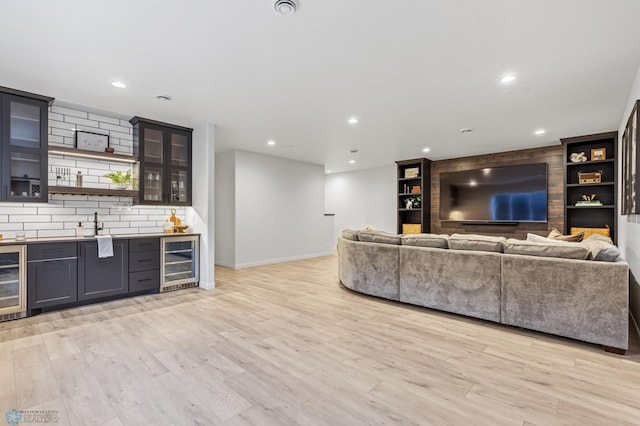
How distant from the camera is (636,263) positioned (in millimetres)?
3248

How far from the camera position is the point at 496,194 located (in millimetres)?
6781

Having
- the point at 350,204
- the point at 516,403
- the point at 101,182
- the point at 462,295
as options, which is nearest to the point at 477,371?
the point at 516,403

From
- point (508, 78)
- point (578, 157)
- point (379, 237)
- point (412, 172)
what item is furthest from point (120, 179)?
point (578, 157)

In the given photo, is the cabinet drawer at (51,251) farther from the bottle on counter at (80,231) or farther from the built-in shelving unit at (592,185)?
the built-in shelving unit at (592,185)

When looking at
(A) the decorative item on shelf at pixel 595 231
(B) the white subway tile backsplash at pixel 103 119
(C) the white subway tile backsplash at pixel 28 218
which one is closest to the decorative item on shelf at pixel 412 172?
(A) the decorative item on shelf at pixel 595 231

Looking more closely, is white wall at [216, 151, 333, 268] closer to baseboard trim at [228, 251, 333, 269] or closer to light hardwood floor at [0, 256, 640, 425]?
baseboard trim at [228, 251, 333, 269]

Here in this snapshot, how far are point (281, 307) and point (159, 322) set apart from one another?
1.34 meters

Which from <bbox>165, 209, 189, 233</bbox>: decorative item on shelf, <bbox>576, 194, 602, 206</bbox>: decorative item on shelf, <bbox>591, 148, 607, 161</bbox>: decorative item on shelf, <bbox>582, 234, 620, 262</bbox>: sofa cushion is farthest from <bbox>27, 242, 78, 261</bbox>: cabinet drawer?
<bbox>591, 148, 607, 161</bbox>: decorative item on shelf

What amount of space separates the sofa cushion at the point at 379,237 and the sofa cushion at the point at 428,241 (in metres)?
0.11

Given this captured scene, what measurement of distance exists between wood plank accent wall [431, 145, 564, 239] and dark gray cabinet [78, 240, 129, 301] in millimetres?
6574

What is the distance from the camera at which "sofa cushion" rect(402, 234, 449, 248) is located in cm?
365

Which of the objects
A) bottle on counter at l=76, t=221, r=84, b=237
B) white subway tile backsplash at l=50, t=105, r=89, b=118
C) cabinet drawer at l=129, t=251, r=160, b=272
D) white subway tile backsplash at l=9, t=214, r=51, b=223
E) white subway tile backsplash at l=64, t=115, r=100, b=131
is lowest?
cabinet drawer at l=129, t=251, r=160, b=272

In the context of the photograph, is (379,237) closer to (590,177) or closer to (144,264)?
(144,264)

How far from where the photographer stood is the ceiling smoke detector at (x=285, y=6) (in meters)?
2.02
